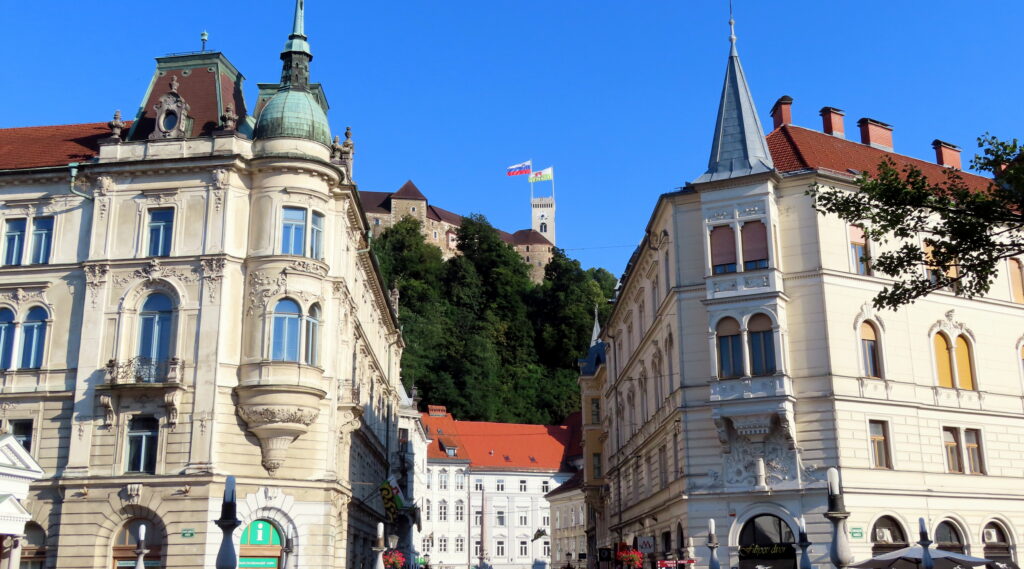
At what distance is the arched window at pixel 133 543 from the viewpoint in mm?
30297

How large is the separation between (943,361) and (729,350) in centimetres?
805

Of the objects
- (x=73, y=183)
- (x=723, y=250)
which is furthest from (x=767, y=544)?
(x=73, y=183)

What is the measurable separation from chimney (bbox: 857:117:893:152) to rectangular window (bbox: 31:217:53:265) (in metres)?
30.5

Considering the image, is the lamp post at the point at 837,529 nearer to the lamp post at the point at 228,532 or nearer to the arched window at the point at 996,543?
the lamp post at the point at 228,532

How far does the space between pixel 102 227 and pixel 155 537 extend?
10233 millimetres

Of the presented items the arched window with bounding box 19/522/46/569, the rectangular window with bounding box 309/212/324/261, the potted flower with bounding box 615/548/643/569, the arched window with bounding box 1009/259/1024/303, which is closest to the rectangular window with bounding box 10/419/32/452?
the arched window with bounding box 19/522/46/569

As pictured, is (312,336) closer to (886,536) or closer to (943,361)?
(886,536)

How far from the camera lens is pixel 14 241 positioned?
112ft

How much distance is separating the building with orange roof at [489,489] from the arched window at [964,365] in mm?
52452

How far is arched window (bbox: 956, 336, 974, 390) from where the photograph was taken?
3531 cm

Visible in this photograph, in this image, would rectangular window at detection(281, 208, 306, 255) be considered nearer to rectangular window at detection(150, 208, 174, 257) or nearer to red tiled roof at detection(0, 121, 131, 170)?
rectangular window at detection(150, 208, 174, 257)

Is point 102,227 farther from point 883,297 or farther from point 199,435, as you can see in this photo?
point 883,297

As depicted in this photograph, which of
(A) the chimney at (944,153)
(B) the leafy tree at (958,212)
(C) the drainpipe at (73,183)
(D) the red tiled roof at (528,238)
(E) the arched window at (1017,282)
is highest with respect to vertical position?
(D) the red tiled roof at (528,238)

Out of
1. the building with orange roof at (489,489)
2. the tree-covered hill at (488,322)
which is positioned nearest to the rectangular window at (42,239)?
the building with orange roof at (489,489)
